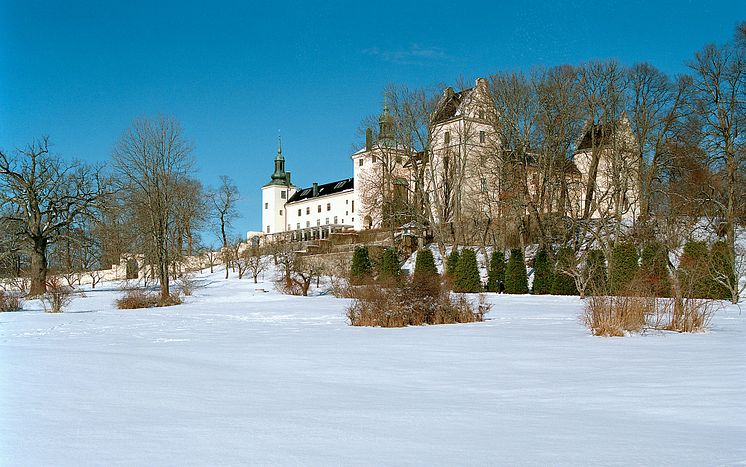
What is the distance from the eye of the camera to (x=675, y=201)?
42250 millimetres

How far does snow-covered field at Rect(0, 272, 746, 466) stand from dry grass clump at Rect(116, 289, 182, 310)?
16.4 metres

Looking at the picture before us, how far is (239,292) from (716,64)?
29749 mm

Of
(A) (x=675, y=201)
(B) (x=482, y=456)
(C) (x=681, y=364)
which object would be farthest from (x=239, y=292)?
(B) (x=482, y=456)

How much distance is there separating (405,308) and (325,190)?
3230 inches

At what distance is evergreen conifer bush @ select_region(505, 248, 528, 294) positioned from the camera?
3715 cm

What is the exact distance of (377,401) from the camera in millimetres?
6879

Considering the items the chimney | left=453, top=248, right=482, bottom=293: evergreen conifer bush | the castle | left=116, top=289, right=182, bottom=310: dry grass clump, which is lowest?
left=116, top=289, right=182, bottom=310: dry grass clump

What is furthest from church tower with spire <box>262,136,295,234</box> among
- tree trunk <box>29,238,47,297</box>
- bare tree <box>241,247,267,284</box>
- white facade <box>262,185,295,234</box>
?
tree trunk <box>29,238,47,297</box>

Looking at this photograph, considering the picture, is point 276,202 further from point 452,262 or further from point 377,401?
point 377,401

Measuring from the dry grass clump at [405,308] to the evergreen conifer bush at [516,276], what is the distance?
19.0m

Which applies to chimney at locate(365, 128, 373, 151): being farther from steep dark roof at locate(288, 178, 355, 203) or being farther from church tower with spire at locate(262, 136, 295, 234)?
church tower with spire at locate(262, 136, 295, 234)

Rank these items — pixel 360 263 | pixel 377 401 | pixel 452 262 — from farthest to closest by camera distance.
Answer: pixel 360 263 < pixel 452 262 < pixel 377 401

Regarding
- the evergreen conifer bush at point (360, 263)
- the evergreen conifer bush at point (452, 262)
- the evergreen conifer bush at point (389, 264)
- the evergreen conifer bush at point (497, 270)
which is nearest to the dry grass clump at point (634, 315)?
the evergreen conifer bush at point (497, 270)

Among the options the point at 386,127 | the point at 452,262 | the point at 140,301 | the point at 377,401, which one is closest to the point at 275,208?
the point at 386,127
